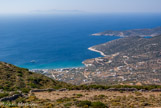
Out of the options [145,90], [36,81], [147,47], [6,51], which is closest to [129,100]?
[145,90]

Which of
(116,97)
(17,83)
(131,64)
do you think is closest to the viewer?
(116,97)

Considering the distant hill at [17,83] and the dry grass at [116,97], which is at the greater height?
the dry grass at [116,97]

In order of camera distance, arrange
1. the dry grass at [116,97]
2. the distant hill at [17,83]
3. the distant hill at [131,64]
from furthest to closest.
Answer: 1. the distant hill at [131,64]
2. the distant hill at [17,83]
3. the dry grass at [116,97]

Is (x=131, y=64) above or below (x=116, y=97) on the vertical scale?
below

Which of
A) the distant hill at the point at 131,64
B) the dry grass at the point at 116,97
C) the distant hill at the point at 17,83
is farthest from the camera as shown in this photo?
the distant hill at the point at 131,64

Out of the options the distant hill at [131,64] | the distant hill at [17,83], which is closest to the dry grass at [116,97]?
the distant hill at [17,83]

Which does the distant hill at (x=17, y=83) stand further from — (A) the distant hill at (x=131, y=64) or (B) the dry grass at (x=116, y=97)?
(A) the distant hill at (x=131, y=64)

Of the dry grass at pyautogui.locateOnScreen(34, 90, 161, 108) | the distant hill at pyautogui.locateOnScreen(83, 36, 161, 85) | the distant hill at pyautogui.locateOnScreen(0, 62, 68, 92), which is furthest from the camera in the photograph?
the distant hill at pyautogui.locateOnScreen(83, 36, 161, 85)

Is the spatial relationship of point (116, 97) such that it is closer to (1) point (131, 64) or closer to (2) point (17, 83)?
(2) point (17, 83)

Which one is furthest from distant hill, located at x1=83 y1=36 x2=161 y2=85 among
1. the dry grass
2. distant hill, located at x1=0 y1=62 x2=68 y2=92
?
the dry grass

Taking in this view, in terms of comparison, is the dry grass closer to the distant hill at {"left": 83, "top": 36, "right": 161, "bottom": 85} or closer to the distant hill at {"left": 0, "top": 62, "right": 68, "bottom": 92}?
the distant hill at {"left": 0, "top": 62, "right": 68, "bottom": 92}

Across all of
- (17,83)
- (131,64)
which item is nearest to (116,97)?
(17,83)
